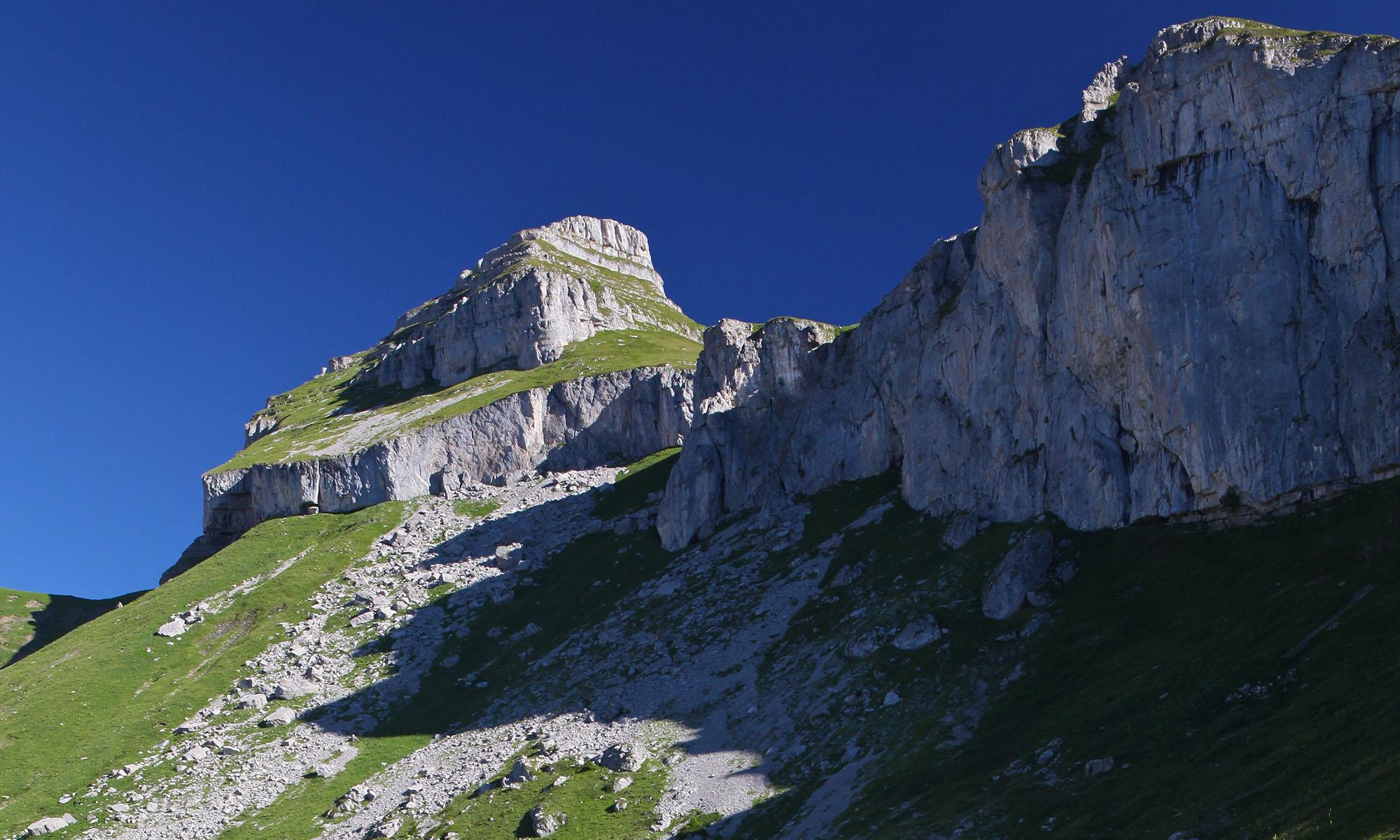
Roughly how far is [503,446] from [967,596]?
282ft

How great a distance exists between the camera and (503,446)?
138625mm

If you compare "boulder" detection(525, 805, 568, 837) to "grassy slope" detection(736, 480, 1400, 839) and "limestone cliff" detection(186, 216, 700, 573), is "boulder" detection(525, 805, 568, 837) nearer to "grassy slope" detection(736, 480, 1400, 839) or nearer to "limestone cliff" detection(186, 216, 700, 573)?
"grassy slope" detection(736, 480, 1400, 839)

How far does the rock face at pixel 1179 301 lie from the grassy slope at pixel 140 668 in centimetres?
6904

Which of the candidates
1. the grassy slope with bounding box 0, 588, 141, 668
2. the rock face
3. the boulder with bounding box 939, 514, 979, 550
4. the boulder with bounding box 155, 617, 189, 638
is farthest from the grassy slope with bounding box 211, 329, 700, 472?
the boulder with bounding box 939, 514, 979, 550

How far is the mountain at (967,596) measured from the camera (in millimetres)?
48000

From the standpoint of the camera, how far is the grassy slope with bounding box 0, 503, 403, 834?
258ft

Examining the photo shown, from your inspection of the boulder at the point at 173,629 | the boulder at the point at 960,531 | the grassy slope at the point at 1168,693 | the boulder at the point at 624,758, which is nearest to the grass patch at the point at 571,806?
the boulder at the point at 624,758

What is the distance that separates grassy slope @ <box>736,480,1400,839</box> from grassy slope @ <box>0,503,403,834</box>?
56.8 meters

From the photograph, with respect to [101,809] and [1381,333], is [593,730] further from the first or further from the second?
[1381,333]

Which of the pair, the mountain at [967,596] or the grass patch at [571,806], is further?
the grass patch at [571,806]

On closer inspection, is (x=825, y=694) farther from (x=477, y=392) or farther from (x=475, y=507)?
(x=477, y=392)

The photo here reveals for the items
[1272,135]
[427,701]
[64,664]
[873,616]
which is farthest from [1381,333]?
[64,664]

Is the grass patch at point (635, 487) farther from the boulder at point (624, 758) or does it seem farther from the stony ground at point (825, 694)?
the boulder at point (624, 758)

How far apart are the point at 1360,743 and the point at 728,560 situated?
6035 cm
